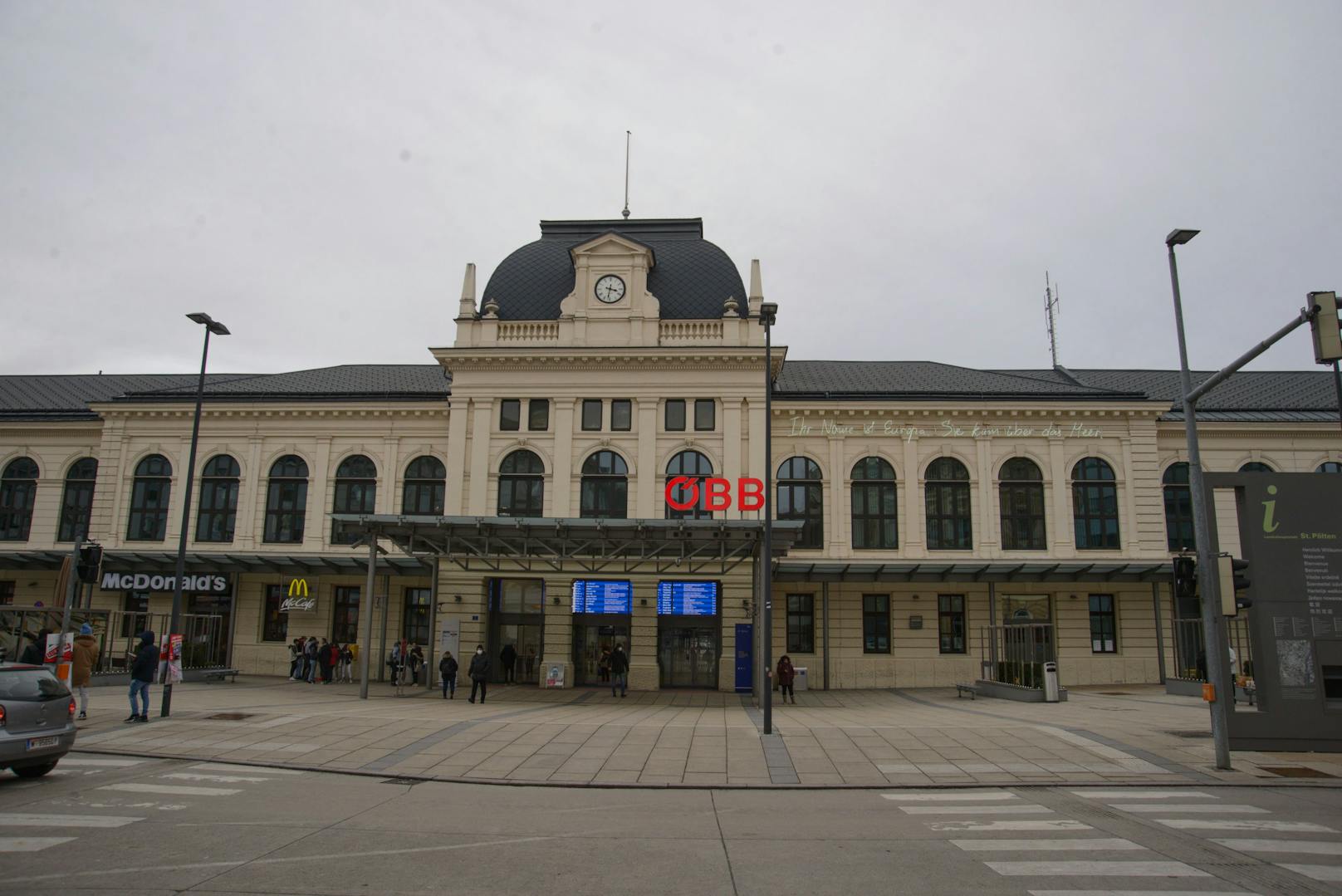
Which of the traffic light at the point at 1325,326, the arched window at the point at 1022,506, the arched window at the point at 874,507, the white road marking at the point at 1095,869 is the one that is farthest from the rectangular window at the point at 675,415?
the white road marking at the point at 1095,869

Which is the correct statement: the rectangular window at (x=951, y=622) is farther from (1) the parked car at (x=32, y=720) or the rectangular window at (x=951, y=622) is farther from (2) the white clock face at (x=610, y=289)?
(1) the parked car at (x=32, y=720)

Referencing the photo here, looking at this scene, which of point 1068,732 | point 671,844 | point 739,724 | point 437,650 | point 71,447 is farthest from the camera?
point 71,447

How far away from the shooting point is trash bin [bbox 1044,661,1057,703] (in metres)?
26.4

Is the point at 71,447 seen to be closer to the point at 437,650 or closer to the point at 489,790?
the point at 437,650

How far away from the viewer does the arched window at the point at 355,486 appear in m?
37.2

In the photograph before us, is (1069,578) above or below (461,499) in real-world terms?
below

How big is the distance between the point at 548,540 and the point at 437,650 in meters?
7.21

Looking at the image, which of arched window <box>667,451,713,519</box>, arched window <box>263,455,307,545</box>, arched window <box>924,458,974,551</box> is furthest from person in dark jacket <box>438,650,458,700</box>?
arched window <box>924,458,974,551</box>

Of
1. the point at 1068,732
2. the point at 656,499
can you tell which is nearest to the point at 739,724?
the point at 1068,732

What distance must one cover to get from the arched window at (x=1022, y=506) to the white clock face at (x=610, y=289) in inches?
636

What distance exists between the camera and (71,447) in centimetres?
4000

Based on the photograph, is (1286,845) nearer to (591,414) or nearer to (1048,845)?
(1048,845)

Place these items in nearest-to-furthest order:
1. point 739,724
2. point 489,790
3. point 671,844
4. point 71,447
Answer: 1. point 671,844
2. point 489,790
3. point 739,724
4. point 71,447

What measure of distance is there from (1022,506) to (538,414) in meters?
18.7
